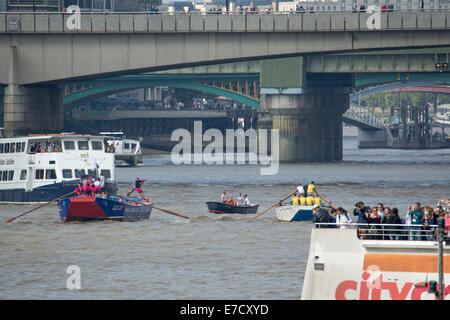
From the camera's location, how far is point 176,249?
4409 centimetres

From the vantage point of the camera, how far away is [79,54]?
72.3 m

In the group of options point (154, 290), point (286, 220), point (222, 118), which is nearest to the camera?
point (154, 290)

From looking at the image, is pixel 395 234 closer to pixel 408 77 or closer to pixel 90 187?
pixel 90 187

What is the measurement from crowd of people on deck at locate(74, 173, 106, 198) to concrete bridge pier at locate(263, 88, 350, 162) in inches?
2101

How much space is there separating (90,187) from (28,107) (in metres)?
20.2

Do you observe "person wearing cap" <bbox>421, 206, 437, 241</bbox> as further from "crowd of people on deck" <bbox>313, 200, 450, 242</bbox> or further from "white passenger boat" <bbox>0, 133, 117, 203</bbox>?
"white passenger boat" <bbox>0, 133, 117, 203</bbox>

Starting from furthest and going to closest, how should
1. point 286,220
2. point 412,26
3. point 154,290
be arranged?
point 412,26
point 286,220
point 154,290

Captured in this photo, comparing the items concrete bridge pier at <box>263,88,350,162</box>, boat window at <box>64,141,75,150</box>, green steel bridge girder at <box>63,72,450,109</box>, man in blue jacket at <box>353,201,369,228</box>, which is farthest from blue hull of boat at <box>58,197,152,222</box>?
concrete bridge pier at <box>263,88,350,162</box>

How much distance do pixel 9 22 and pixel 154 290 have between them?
4296 cm

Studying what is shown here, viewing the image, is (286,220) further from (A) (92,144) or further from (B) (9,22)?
(B) (9,22)

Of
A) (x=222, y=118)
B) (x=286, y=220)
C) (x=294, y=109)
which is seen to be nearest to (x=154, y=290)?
(x=286, y=220)

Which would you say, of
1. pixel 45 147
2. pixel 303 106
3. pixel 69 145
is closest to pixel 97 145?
pixel 69 145

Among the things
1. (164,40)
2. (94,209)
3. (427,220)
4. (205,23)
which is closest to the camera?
(427,220)

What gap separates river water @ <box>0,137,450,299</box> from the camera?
34.1 m
